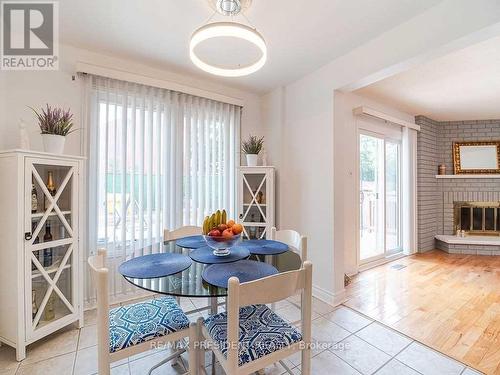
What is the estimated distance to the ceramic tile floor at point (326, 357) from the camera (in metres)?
1.59

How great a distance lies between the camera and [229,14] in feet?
5.53

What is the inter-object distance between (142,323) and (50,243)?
1.15 metres

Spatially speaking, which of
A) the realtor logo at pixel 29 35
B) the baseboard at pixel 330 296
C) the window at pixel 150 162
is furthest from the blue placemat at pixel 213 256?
the realtor logo at pixel 29 35

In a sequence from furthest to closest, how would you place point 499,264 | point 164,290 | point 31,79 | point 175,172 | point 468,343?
1. point 499,264
2. point 175,172
3. point 31,79
4. point 468,343
5. point 164,290

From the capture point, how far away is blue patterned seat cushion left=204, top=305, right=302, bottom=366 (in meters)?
1.13

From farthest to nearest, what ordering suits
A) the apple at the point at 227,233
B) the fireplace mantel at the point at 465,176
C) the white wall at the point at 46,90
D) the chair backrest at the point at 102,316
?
the fireplace mantel at the point at 465,176
the white wall at the point at 46,90
the apple at the point at 227,233
the chair backrest at the point at 102,316

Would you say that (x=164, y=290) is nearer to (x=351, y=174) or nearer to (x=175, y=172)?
(x=175, y=172)

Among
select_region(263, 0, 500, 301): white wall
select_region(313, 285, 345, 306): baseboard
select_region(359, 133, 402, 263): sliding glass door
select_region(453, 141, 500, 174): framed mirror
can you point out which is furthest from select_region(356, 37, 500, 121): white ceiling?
select_region(313, 285, 345, 306): baseboard

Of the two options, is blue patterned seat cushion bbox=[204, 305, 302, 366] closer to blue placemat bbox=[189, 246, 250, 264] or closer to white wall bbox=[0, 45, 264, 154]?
blue placemat bbox=[189, 246, 250, 264]

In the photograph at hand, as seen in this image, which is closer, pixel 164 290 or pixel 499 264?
pixel 164 290

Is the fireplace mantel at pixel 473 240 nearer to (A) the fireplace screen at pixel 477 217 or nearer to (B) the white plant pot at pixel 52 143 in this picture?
(A) the fireplace screen at pixel 477 217

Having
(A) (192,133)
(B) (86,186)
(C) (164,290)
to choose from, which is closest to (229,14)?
(A) (192,133)

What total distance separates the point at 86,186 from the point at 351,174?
10.0 feet

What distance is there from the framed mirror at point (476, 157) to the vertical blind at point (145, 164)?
454 cm
